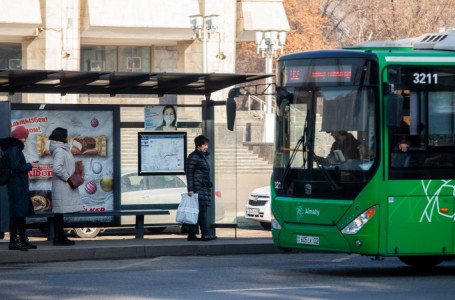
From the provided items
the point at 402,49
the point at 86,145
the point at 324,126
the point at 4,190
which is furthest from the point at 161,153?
the point at 402,49

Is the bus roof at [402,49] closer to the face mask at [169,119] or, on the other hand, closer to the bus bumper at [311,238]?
the bus bumper at [311,238]

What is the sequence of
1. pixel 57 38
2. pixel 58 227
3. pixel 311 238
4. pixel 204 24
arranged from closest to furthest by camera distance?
pixel 311 238 → pixel 58 227 → pixel 204 24 → pixel 57 38

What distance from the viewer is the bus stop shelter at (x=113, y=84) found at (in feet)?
48.3

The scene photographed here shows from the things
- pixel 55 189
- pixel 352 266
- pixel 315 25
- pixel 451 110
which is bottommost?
pixel 352 266

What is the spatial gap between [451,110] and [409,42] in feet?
5.08

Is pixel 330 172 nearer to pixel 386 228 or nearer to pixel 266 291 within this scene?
pixel 386 228

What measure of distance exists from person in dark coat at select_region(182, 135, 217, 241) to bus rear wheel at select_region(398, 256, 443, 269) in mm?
4006

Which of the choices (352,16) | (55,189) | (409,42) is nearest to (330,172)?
(409,42)

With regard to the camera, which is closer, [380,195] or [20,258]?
[380,195]

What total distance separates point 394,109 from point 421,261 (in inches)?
104

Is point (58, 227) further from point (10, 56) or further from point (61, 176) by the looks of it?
point (10, 56)

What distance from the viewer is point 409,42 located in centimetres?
1300

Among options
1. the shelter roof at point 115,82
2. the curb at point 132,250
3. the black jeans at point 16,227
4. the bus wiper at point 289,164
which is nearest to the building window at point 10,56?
the shelter roof at point 115,82

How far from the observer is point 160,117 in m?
16.3
